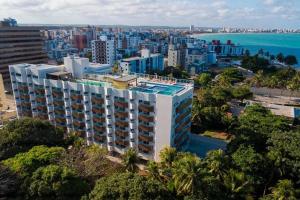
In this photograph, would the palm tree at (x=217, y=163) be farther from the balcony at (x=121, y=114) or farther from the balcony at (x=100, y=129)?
the balcony at (x=100, y=129)

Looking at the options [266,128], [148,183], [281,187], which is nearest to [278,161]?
[281,187]

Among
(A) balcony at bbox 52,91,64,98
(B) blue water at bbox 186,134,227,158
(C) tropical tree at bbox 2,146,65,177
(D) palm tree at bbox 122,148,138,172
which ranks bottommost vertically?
(B) blue water at bbox 186,134,227,158

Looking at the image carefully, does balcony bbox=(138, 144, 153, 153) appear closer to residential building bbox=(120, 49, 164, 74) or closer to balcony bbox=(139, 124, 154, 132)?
balcony bbox=(139, 124, 154, 132)

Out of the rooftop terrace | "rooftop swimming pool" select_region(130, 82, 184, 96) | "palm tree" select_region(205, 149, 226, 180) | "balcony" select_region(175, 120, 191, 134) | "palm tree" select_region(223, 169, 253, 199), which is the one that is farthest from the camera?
the rooftop terrace

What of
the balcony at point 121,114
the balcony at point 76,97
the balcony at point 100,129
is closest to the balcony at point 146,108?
the balcony at point 121,114

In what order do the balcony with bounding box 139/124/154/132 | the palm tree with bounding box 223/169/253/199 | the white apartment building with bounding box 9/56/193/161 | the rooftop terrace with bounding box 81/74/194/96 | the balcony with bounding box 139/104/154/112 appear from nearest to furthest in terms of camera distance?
the palm tree with bounding box 223/169/253/199 → the balcony with bounding box 139/104/154/112 → the white apartment building with bounding box 9/56/193/161 → the balcony with bounding box 139/124/154/132 → the rooftop terrace with bounding box 81/74/194/96

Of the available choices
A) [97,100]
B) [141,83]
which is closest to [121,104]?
[97,100]

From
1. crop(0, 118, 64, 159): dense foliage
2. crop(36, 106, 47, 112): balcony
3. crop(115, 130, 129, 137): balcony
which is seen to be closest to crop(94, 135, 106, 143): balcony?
crop(115, 130, 129, 137): balcony

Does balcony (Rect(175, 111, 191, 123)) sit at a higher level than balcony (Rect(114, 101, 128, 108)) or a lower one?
lower
